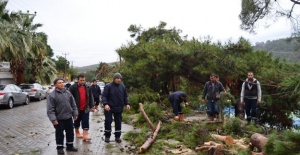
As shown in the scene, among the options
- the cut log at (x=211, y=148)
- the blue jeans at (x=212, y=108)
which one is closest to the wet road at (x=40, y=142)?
the cut log at (x=211, y=148)

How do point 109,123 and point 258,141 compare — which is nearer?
point 258,141

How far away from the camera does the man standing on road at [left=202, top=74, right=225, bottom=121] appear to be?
10.7 metres

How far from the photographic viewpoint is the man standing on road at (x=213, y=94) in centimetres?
1073

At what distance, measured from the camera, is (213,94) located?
10.8 m

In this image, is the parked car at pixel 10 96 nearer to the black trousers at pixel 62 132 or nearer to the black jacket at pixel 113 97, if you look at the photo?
the black jacket at pixel 113 97

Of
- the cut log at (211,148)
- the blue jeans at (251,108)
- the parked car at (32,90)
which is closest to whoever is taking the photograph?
the cut log at (211,148)

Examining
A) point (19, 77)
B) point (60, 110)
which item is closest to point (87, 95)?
point (60, 110)

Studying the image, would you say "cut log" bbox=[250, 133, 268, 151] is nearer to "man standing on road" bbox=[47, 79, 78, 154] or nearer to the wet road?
the wet road

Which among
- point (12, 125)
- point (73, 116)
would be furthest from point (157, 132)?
point (12, 125)

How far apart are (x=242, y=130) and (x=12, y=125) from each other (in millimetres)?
8224

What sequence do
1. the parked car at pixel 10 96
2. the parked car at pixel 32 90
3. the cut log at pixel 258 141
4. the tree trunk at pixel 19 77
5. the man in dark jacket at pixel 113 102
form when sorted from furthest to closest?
the tree trunk at pixel 19 77 < the parked car at pixel 32 90 < the parked car at pixel 10 96 < the man in dark jacket at pixel 113 102 < the cut log at pixel 258 141

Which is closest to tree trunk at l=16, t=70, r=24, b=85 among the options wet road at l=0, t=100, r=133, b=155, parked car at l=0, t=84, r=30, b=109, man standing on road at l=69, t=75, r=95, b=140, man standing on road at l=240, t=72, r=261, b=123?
Result: parked car at l=0, t=84, r=30, b=109

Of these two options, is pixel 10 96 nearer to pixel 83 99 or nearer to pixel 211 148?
pixel 83 99

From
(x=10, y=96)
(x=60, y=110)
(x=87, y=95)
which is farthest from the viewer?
(x=10, y=96)
